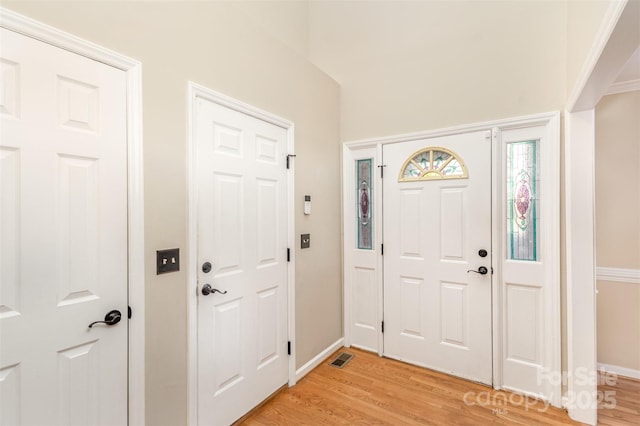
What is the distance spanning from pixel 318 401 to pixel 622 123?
11.3ft

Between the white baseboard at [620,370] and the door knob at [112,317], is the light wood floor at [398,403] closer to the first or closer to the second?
the white baseboard at [620,370]

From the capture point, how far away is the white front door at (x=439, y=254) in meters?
2.41

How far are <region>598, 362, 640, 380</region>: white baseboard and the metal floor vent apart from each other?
223 cm

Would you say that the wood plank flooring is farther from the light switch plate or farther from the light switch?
the light switch plate

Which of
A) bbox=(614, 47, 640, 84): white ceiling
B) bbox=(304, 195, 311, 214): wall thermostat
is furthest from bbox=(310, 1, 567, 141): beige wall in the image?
bbox=(304, 195, 311, 214): wall thermostat

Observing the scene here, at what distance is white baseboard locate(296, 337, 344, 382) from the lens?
8.25ft

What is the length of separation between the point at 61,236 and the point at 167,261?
47 centimetres

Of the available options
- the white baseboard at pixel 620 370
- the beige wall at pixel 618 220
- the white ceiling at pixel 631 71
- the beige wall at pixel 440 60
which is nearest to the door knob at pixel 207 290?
the beige wall at pixel 440 60

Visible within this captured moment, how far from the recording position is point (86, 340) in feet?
4.23

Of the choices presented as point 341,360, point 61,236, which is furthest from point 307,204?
point 61,236

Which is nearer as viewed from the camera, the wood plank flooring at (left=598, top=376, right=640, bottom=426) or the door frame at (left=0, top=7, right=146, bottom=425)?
the door frame at (left=0, top=7, right=146, bottom=425)

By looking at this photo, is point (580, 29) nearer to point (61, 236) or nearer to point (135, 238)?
point (135, 238)

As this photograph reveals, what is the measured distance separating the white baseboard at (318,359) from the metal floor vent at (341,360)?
0.09m

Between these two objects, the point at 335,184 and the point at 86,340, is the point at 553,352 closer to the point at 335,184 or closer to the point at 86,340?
the point at 335,184
